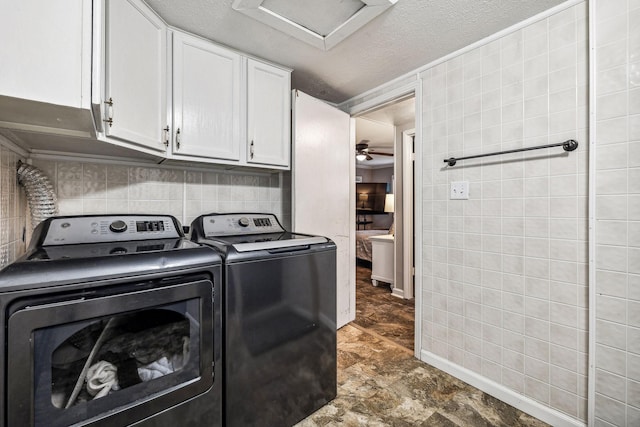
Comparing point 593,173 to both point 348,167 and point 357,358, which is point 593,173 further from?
point 357,358

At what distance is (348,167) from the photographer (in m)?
2.63

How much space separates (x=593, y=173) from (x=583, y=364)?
95cm

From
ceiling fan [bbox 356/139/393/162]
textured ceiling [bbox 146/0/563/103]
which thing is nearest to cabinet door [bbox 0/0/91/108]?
textured ceiling [bbox 146/0/563/103]

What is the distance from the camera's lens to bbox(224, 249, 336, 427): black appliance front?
1273 millimetres

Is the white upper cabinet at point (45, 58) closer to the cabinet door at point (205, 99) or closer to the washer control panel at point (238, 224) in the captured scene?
the cabinet door at point (205, 99)

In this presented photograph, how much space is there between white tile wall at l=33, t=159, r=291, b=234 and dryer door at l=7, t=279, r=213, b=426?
0.97 m

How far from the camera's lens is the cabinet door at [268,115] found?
190cm

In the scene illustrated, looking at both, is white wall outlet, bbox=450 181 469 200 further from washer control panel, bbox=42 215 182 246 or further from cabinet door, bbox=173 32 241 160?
washer control panel, bbox=42 215 182 246

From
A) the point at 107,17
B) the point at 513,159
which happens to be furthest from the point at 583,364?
the point at 107,17

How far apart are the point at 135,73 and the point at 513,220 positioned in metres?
2.20

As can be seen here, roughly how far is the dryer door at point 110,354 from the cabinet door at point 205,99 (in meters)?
0.94

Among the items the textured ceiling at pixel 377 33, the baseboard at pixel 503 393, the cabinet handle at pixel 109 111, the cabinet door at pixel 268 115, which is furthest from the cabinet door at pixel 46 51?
the baseboard at pixel 503 393

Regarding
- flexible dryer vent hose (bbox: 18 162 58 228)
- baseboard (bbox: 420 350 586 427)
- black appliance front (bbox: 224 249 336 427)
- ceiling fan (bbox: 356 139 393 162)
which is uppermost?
ceiling fan (bbox: 356 139 393 162)

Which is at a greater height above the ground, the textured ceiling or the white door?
the textured ceiling
